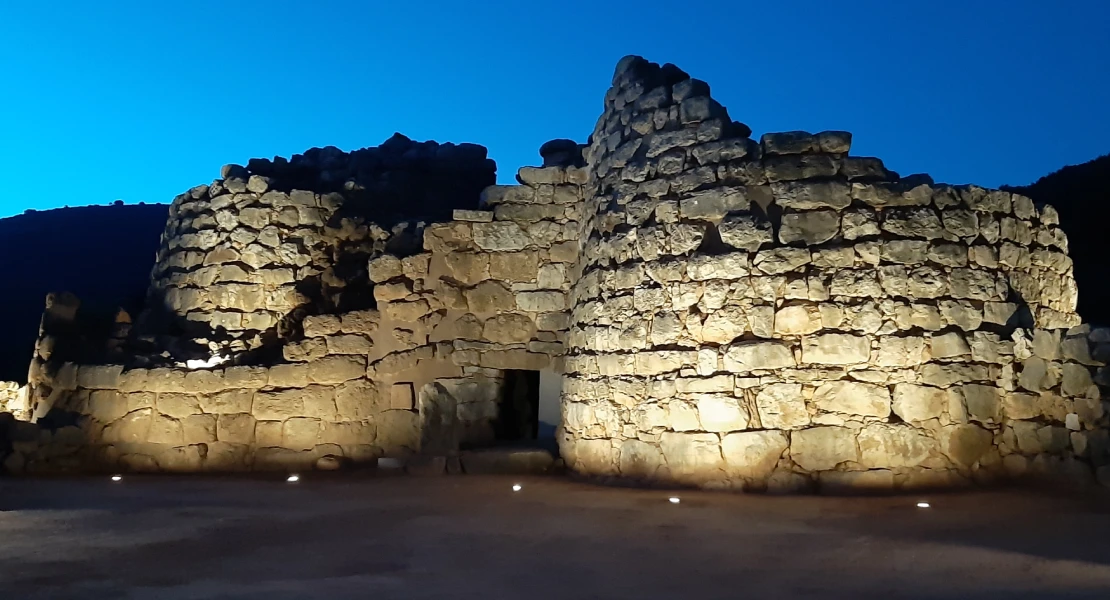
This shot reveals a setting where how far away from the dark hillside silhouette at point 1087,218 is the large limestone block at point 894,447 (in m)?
14.3

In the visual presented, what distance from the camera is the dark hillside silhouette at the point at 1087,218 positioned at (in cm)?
1775

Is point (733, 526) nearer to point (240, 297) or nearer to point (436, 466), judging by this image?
point (436, 466)

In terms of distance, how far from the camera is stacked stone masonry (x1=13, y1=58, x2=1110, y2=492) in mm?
5703

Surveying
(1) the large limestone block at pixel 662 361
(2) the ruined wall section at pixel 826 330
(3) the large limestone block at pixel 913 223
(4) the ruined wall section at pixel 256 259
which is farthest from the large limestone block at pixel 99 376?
(3) the large limestone block at pixel 913 223

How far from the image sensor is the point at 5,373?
65.6 feet

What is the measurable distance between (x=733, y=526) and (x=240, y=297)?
19.6 ft

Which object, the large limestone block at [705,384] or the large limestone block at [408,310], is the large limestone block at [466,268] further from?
the large limestone block at [705,384]

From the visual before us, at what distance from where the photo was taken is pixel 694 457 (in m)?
5.97

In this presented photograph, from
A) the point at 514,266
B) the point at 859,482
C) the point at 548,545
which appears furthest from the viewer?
the point at 514,266

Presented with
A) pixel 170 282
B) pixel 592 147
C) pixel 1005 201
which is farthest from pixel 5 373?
pixel 1005 201

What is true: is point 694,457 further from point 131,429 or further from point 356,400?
point 131,429

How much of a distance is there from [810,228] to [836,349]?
0.93m

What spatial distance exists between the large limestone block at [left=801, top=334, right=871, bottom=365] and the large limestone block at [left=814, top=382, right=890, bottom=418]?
0.56ft

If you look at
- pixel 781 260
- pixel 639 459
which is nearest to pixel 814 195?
pixel 781 260
